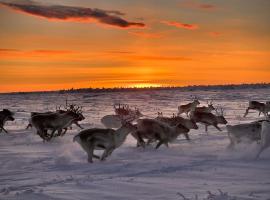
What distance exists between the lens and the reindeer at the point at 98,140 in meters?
11.4

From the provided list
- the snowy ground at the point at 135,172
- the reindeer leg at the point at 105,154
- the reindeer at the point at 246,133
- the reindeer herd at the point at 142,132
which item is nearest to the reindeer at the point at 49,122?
the reindeer herd at the point at 142,132

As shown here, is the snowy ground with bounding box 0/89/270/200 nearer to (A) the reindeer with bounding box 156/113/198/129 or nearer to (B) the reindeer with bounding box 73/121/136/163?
(B) the reindeer with bounding box 73/121/136/163

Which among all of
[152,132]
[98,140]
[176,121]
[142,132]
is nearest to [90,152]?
[98,140]

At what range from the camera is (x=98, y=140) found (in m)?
11.5

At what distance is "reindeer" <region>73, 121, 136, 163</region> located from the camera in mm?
11359

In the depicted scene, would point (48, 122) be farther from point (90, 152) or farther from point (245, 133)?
point (245, 133)

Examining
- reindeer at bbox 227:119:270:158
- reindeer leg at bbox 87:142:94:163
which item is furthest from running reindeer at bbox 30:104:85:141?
reindeer at bbox 227:119:270:158

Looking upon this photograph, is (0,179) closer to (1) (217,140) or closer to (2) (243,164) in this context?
(2) (243,164)

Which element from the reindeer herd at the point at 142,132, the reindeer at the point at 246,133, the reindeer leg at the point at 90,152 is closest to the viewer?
the reindeer leg at the point at 90,152

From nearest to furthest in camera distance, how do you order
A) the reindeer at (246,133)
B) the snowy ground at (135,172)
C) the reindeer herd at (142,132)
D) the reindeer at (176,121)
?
the snowy ground at (135,172) < the reindeer herd at (142,132) < the reindeer at (246,133) < the reindeer at (176,121)

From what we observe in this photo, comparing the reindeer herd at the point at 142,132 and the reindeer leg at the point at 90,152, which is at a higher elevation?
the reindeer herd at the point at 142,132

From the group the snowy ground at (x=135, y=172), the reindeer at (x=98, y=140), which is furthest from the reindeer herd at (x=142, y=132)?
the snowy ground at (x=135, y=172)

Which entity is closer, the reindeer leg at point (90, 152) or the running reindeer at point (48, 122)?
the reindeer leg at point (90, 152)

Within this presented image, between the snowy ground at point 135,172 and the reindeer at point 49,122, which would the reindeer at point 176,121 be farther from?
the reindeer at point 49,122
